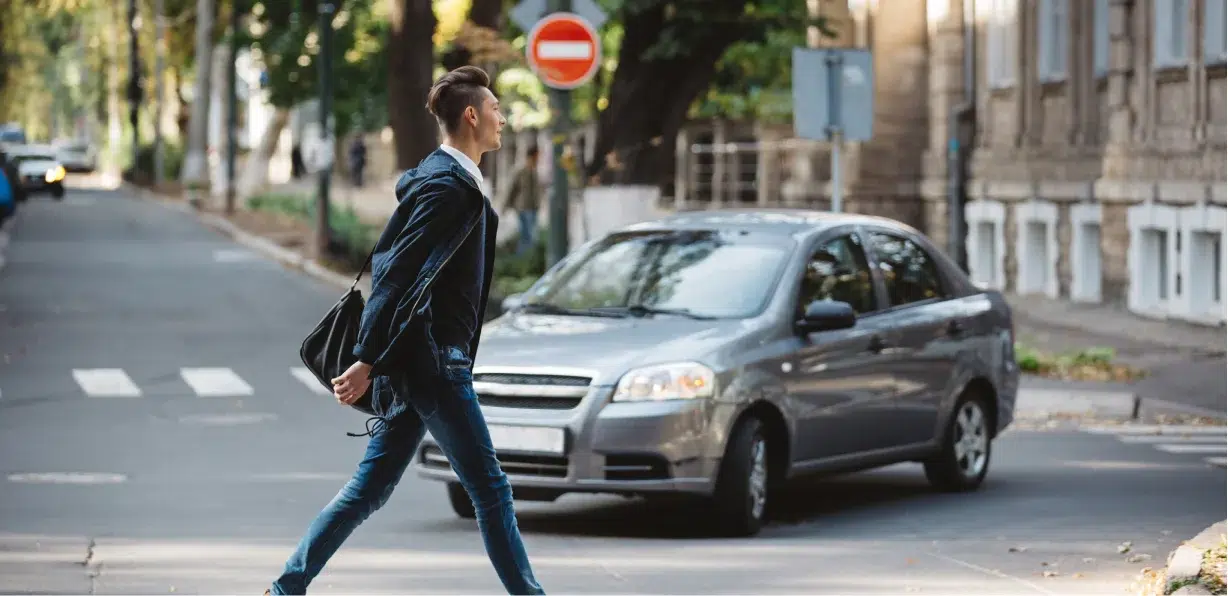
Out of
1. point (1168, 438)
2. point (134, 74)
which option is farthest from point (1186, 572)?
point (134, 74)

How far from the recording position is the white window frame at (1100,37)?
89.6 ft

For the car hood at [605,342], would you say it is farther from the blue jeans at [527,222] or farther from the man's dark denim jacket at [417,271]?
the blue jeans at [527,222]

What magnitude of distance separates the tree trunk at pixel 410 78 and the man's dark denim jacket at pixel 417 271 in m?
25.7

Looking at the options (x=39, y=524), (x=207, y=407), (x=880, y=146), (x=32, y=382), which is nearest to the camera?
(x=39, y=524)

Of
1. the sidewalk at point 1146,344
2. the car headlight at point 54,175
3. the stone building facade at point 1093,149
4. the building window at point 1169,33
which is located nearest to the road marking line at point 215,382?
the sidewalk at point 1146,344

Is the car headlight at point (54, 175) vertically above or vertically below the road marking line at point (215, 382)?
A: below

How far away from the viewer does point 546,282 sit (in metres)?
12.3

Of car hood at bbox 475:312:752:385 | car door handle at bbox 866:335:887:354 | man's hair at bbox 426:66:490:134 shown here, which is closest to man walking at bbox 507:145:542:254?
car door handle at bbox 866:335:887:354

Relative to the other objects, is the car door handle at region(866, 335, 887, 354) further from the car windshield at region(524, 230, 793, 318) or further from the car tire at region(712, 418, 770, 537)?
the car tire at region(712, 418, 770, 537)

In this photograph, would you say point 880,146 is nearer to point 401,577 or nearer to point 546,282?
point 546,282

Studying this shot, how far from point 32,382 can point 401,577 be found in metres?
10.5

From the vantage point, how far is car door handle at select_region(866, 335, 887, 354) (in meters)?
11.9

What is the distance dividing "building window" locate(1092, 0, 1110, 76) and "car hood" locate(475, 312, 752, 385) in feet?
55.1

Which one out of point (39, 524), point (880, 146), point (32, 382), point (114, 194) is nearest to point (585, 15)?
point (32, 382)
